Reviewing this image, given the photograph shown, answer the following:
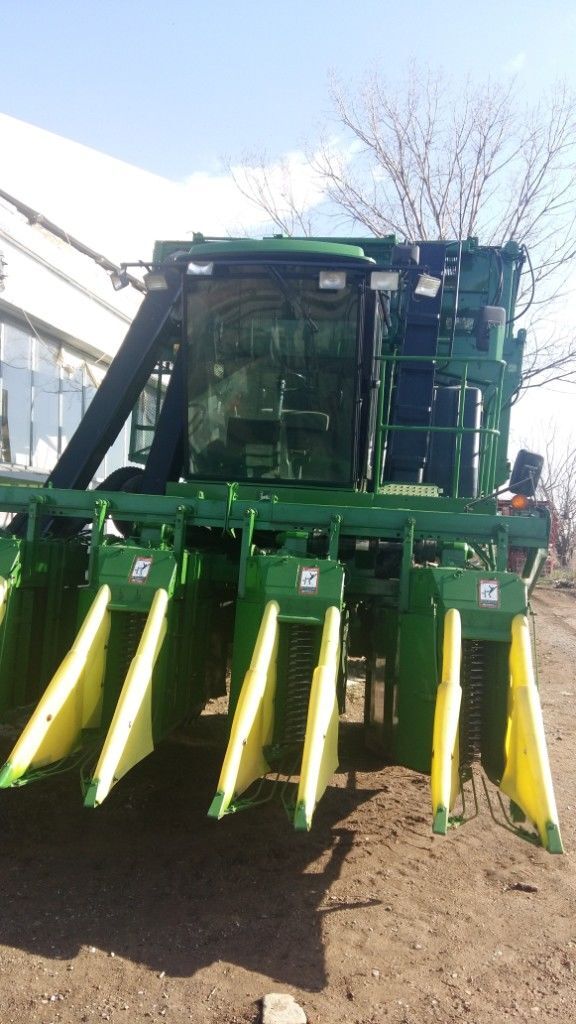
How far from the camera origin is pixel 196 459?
19.6 ft

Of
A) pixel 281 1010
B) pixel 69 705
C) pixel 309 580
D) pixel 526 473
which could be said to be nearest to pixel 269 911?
pixel 281 1010

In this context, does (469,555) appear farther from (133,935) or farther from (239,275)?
(133,935)

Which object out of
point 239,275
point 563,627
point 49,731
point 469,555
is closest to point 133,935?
point 49,731

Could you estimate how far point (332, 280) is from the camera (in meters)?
5.34

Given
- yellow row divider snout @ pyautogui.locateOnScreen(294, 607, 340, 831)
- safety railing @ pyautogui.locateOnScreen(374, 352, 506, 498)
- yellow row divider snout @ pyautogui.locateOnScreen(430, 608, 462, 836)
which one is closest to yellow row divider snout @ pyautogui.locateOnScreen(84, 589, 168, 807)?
yellow row divider snout @ pyautogui.locateOnScreen(294, 607, 340, 831)

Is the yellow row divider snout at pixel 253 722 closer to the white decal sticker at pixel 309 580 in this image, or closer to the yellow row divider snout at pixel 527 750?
the white decal sticker at pixel 309 580

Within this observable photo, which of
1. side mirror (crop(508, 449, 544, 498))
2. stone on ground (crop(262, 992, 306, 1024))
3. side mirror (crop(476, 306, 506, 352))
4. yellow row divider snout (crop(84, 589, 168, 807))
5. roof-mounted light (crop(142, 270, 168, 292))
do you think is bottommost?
stone on ground (crop(262, 992, 306, 1024))

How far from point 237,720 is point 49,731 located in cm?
85

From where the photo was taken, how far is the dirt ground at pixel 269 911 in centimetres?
308

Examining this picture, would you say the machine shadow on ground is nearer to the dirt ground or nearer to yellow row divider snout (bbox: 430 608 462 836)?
the dirt ground

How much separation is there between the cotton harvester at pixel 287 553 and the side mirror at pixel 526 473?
14 millimetres

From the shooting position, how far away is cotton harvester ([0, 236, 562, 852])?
385 cm

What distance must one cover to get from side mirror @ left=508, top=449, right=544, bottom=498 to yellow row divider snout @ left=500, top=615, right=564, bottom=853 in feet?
3.67

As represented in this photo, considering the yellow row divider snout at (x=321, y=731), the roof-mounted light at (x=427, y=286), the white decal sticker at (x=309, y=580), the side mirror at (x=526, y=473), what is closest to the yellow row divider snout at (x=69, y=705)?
the white decal sticker at (x=309, y=580)
